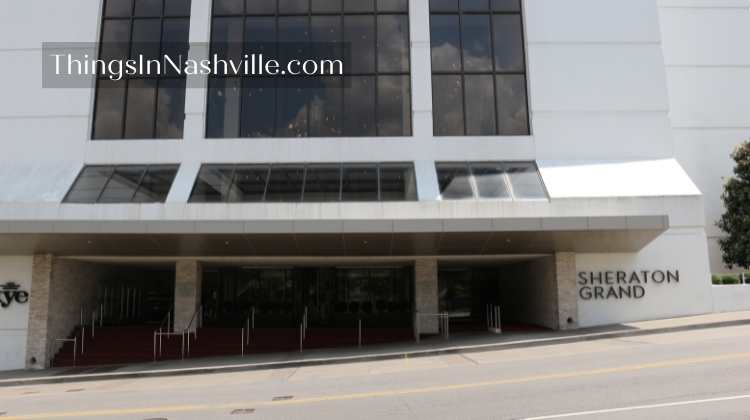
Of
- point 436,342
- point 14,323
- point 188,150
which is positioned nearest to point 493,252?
point 436,342

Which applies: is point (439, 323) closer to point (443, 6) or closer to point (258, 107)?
point (258, 107)

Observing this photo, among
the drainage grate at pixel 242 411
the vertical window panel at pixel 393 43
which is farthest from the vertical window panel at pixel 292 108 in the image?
the drainage grate at pixel 242 411

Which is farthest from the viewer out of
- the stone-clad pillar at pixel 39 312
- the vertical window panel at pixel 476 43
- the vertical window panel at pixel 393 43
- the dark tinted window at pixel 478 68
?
the vertical window panel at pixel 393 43

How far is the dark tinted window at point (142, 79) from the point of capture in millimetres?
21089

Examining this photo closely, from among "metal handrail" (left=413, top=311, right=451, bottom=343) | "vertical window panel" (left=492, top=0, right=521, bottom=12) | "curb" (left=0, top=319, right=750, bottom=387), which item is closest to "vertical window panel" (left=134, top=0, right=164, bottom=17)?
"vertical window panel" (left=492, top=0, right=521, bottom=12)

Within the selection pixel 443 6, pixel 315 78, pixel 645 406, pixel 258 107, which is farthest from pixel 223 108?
pixel 645 406

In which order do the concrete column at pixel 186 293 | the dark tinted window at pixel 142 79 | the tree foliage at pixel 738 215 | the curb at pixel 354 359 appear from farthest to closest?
the tree foliage at pixel 738 215 < the dark tinted window at pixel 142 79 < the concrete column at pixel 186 293 < the curb at pixel 354 359

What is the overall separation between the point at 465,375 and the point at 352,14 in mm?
15317

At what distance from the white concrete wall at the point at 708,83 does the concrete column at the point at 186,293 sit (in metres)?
20.1

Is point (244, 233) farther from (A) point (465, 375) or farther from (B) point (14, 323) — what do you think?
(B) point (14, 323)

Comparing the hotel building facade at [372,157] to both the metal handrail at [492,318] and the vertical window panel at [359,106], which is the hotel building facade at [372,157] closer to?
the vertical window panel at [359,106]

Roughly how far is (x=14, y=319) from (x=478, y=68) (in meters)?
18.5

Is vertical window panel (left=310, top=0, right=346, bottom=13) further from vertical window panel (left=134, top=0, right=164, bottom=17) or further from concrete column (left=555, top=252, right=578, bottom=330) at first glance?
concrete column (left=555, top=252, right=578, bottom=330)

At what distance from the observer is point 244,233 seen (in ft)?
53.3
